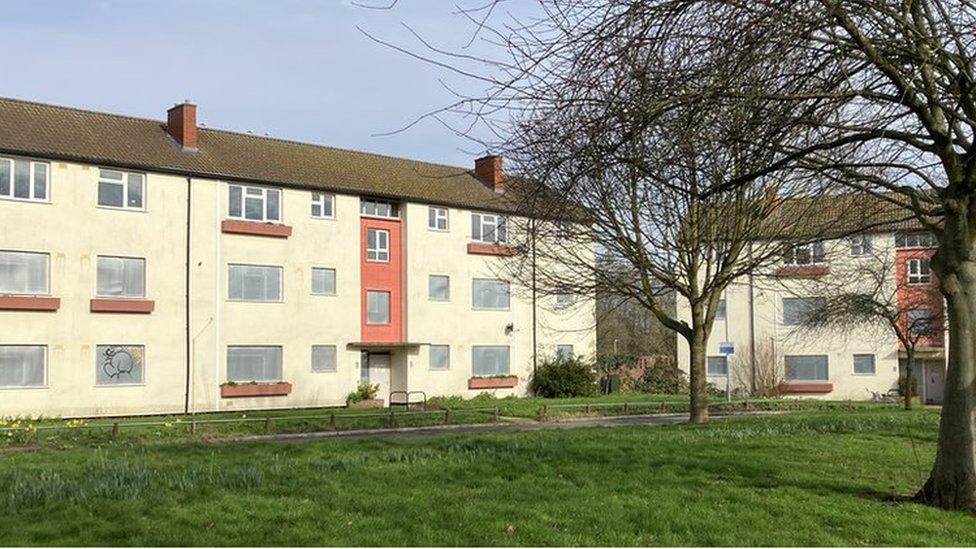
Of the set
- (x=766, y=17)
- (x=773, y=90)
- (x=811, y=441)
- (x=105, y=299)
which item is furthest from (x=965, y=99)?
(x=105, y=299)

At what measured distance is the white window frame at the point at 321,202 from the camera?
3962 cm

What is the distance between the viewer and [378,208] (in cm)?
4256

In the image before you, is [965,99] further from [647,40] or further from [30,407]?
[30,407]

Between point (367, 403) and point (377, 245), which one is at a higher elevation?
point (377, 245)

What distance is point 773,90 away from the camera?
781cm

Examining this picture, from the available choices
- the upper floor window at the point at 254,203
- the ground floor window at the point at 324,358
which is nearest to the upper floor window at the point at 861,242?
the ground floor window at the point at 324,358

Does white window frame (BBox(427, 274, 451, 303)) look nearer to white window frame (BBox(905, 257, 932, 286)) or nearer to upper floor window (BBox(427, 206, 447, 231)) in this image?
upper floor window (BBox(427, 206, 447, 231))

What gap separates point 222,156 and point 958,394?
33309mm

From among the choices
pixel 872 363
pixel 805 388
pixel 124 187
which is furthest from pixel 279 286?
pixel 872 363

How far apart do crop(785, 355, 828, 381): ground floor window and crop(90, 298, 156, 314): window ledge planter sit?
3690 cm

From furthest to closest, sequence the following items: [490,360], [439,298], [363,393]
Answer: [490,360] < [439,298] < [363,393]

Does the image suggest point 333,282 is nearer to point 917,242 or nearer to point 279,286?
point 279,286

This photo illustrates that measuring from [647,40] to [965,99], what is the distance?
3452 millimetres

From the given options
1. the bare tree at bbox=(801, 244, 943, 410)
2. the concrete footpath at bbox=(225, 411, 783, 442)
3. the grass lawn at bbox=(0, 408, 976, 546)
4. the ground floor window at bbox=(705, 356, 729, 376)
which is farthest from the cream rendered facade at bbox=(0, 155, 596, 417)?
the ground floor window at bbox=(705, 356, 729, 376)
